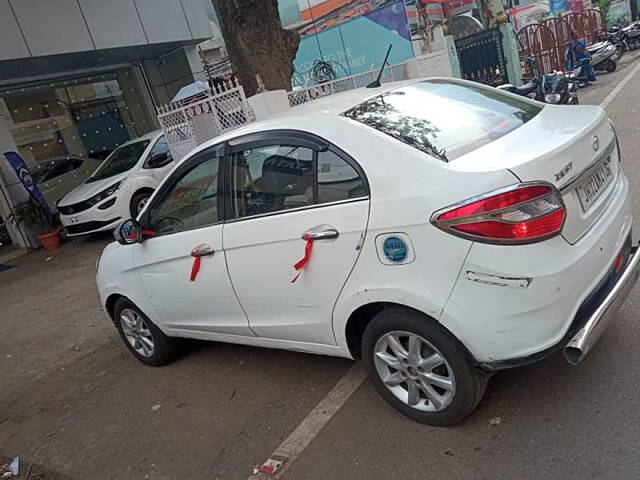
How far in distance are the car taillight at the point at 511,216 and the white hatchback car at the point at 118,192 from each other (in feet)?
25.6

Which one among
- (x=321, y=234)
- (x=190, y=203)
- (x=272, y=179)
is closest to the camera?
(x=321, y=234)

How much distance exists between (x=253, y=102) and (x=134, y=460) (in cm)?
543

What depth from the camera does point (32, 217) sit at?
1048 cm

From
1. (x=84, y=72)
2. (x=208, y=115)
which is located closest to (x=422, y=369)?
(x=208, y=115)

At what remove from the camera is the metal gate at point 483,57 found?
15719 millimetres

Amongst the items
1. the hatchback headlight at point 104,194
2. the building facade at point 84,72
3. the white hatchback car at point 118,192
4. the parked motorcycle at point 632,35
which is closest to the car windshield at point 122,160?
the white hatchback car at point 118,192

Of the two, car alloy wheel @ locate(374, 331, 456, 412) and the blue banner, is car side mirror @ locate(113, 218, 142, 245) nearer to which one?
car alloy wheel @ locate(374, 331, 456, 412)

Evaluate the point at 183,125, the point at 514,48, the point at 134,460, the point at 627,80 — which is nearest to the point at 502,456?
the point at 134,460

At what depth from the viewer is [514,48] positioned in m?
15.7

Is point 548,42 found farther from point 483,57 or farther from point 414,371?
point 414,371

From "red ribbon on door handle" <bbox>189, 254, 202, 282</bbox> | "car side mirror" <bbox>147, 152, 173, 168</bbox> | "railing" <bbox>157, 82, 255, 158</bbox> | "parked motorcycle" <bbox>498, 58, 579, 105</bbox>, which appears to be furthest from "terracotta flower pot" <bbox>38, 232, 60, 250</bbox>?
"parked motorcycle" <bbox>498, 58, 579, 105</bbox>

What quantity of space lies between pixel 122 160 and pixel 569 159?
30.4 ft

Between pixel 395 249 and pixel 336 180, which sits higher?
pixel 336 180

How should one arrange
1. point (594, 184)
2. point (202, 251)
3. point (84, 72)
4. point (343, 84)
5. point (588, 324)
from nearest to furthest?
point (588, 324) < point (594, 184) < point (202, 251) < point (343, 84) < point (84, 72)
